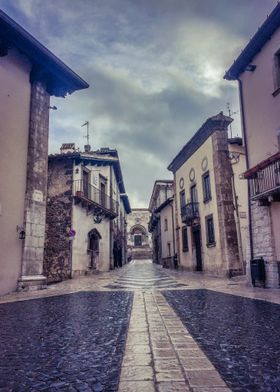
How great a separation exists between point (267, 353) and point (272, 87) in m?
9.62

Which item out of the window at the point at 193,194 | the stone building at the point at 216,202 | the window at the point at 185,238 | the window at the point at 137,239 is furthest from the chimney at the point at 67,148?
the window at the point at 137,239

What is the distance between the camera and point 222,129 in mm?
17328

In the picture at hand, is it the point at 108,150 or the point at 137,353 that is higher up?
A: the point at 108,150

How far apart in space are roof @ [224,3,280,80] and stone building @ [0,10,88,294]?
637 centimetres

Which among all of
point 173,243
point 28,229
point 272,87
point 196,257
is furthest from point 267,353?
point 173,243

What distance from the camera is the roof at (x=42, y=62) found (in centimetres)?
945

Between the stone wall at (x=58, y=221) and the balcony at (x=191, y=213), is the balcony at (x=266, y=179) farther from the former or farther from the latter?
the stone wall at (x=58, y=221)

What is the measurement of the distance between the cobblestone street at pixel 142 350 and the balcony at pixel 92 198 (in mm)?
13328

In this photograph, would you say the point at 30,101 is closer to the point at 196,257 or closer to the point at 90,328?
the point at 90,328

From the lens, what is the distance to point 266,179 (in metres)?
9.70

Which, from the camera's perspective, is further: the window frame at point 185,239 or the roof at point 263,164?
the window frame at point 185,239

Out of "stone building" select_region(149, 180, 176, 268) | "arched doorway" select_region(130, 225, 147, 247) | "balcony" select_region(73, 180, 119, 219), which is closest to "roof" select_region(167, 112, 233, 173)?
"stone building" select_region(149, 180, 176, 268)

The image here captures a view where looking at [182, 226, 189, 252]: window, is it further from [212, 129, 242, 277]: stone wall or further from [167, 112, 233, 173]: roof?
[212, 129, 242, 277]: stone wall

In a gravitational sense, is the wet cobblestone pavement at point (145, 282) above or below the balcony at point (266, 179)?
below
